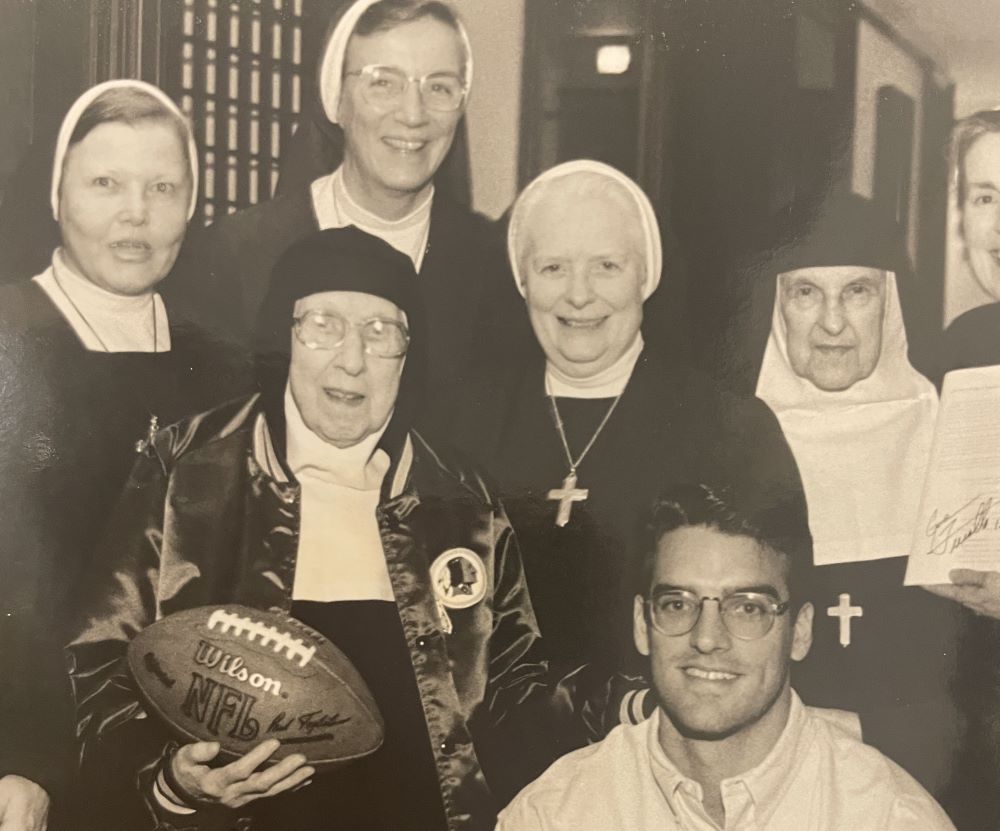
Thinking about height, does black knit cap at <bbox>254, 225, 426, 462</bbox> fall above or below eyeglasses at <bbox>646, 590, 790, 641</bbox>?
above

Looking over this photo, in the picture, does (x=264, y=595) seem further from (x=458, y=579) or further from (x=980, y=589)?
(x=980, y=589)

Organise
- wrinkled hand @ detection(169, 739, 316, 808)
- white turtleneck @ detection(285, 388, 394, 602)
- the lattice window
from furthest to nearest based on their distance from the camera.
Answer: the lattice window, white turtleneck @ detection(285, 388, 394, 602), wrinkled hand @ detection(169, 739, 316, 808)

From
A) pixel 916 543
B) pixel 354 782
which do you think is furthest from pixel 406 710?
pixel 916 543

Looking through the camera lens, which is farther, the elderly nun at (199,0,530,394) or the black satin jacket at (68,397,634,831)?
the elderly nun at (199,0,530,394)

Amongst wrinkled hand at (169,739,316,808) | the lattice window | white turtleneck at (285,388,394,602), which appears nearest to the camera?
wrinkled hand at (169,739,316,808)

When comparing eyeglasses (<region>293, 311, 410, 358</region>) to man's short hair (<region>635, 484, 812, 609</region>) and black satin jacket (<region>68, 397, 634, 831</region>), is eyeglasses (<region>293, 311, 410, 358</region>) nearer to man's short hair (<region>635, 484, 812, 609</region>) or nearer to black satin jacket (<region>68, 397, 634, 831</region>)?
black satin jacket (<region>68, 397, 634, 831</region>)

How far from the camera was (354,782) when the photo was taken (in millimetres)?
3021

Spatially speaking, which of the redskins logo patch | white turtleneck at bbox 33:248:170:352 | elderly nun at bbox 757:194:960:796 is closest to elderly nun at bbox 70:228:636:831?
the redskins logo patch

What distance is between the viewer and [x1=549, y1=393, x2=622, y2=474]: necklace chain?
3.17 meters

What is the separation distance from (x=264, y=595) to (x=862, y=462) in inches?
55.3

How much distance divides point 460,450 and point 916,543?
42.6 inches

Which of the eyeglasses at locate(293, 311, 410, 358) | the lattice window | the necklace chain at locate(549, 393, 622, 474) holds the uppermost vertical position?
the lattice window

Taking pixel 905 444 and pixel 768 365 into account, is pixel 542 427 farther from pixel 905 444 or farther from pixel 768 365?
pixel 905 444
